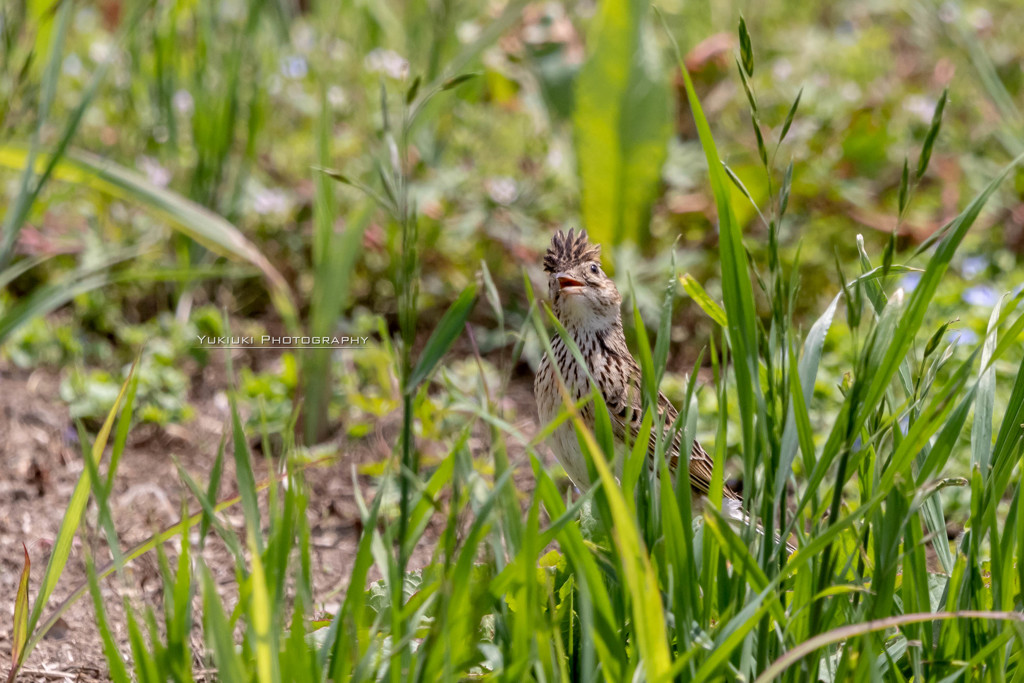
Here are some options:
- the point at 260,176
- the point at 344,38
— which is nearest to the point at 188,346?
the point at 260,176

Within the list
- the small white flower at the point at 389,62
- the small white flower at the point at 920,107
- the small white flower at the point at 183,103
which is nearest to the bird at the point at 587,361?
the small white flower at the point at 183,103

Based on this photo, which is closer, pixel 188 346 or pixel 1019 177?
pixel 188 346

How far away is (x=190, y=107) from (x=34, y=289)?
1.19 m

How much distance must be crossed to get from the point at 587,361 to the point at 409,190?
5.53 feet

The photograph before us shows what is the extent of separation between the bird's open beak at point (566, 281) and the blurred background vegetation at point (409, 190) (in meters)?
0.81

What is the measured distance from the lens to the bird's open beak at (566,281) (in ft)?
9.16

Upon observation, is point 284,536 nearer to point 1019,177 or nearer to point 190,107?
point 190,107

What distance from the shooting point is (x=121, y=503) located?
338 centimetres

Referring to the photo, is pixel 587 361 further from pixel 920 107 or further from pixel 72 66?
pixel 72 66

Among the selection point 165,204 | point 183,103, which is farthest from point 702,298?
point 183,103

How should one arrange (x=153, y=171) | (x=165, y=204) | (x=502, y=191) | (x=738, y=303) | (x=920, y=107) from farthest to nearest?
(x=920, y=107), (x=153, y=171), (x=502, y=191), (x=165, y=204), (x=738, y=303)

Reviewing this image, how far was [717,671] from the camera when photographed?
177cm

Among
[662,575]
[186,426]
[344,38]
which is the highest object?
[344,38]

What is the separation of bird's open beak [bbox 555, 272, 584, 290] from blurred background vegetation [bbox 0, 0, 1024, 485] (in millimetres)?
806
